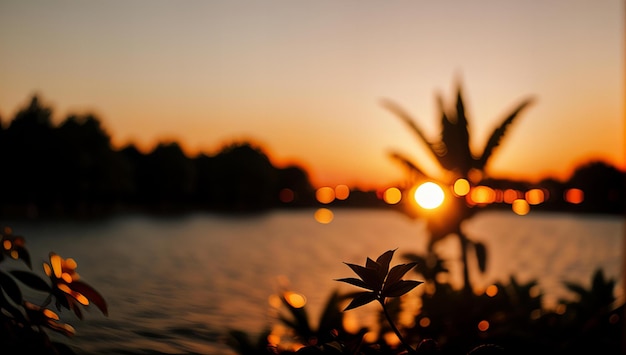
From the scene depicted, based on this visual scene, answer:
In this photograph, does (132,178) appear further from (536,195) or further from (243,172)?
(536,195)

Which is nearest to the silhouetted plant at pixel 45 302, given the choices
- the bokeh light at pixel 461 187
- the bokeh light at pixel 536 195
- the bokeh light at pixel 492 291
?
the bokeh light at pixel 461 187

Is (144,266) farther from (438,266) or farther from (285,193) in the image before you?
(285,193)

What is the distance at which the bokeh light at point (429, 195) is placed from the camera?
38.2ft

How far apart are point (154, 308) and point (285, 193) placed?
149212 millimetres

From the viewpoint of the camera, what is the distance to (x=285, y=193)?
151 m

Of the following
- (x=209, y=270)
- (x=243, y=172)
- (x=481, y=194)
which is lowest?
(x=209, y=270)

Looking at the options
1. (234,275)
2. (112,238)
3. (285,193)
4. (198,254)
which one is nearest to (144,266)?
(234,275)

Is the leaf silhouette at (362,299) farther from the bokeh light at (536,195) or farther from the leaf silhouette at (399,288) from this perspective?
the bokeh light at (536,195)

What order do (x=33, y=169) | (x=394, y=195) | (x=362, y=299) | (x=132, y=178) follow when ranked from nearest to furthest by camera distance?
(x=362, y=299), (x=394, y=195), (x=33, y=169), (x=132, y=178)

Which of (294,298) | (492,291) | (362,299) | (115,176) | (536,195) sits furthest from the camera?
(115,176)

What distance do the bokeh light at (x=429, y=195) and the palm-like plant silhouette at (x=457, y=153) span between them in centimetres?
13

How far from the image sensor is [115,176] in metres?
71.7

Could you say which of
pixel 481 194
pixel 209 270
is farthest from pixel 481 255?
pixel 209 270

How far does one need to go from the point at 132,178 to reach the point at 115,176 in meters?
22.8
